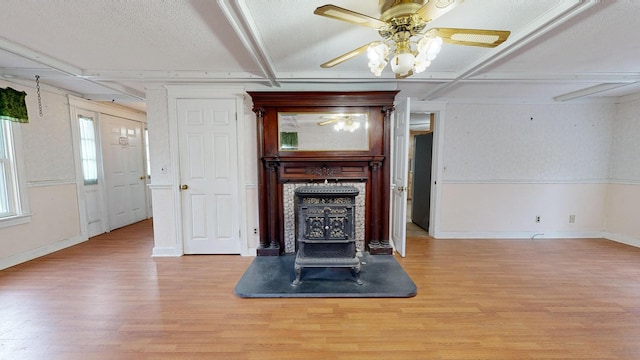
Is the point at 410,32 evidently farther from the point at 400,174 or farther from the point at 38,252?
the point at 38,252

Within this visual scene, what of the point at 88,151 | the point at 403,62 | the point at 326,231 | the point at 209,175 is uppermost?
the point at 403,62

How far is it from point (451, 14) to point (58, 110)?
4782 millimetres

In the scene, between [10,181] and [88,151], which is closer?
[10,181]

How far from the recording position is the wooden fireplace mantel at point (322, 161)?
112 inches

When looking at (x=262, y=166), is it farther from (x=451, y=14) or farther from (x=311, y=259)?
(x=451, y=14)

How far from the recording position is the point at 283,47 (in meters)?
2.12

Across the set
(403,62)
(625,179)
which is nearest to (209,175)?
(403,62)

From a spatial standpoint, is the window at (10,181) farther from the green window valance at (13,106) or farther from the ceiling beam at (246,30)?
the ceiling beam at (246,30)

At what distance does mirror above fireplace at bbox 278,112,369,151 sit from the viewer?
9.80ft

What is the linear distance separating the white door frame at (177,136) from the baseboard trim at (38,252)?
1.66m

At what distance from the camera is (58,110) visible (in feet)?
11.1

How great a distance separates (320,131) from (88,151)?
381 centimetres

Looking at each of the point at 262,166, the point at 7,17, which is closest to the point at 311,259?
the point at 262,166

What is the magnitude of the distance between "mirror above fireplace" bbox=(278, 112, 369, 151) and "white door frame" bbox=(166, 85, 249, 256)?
0.55 metres
